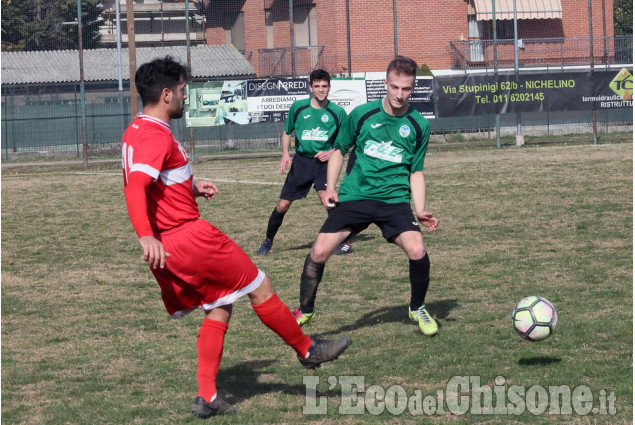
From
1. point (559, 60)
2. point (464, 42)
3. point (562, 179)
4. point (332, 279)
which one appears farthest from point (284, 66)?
point (332, 279)

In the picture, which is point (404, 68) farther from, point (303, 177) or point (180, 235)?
point (303, 177)

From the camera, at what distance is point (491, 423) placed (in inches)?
176

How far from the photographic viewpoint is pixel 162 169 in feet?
15.0

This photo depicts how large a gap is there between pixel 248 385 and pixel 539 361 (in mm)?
1763

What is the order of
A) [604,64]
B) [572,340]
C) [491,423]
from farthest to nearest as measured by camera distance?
[604,64]
[572,340]
[491,423]

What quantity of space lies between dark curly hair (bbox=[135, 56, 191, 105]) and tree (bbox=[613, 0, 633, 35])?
42.6 metres

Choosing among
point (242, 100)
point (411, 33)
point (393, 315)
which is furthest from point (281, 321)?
point (411, 33)

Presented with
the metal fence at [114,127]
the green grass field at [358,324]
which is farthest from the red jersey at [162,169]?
the metal fence at [114,127]

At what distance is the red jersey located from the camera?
4.43 metres

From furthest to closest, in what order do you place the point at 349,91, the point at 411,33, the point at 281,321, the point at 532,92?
1. the point at 411,33
2. the point at 532,92
3. the point at 349,91
4. the point at 281,321

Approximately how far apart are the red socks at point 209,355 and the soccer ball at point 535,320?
2087 millimetres

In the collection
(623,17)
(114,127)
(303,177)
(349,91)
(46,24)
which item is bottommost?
(303,177)

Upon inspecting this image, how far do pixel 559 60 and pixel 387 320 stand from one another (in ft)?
83.8

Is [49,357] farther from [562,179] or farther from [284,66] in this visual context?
[284,66]
